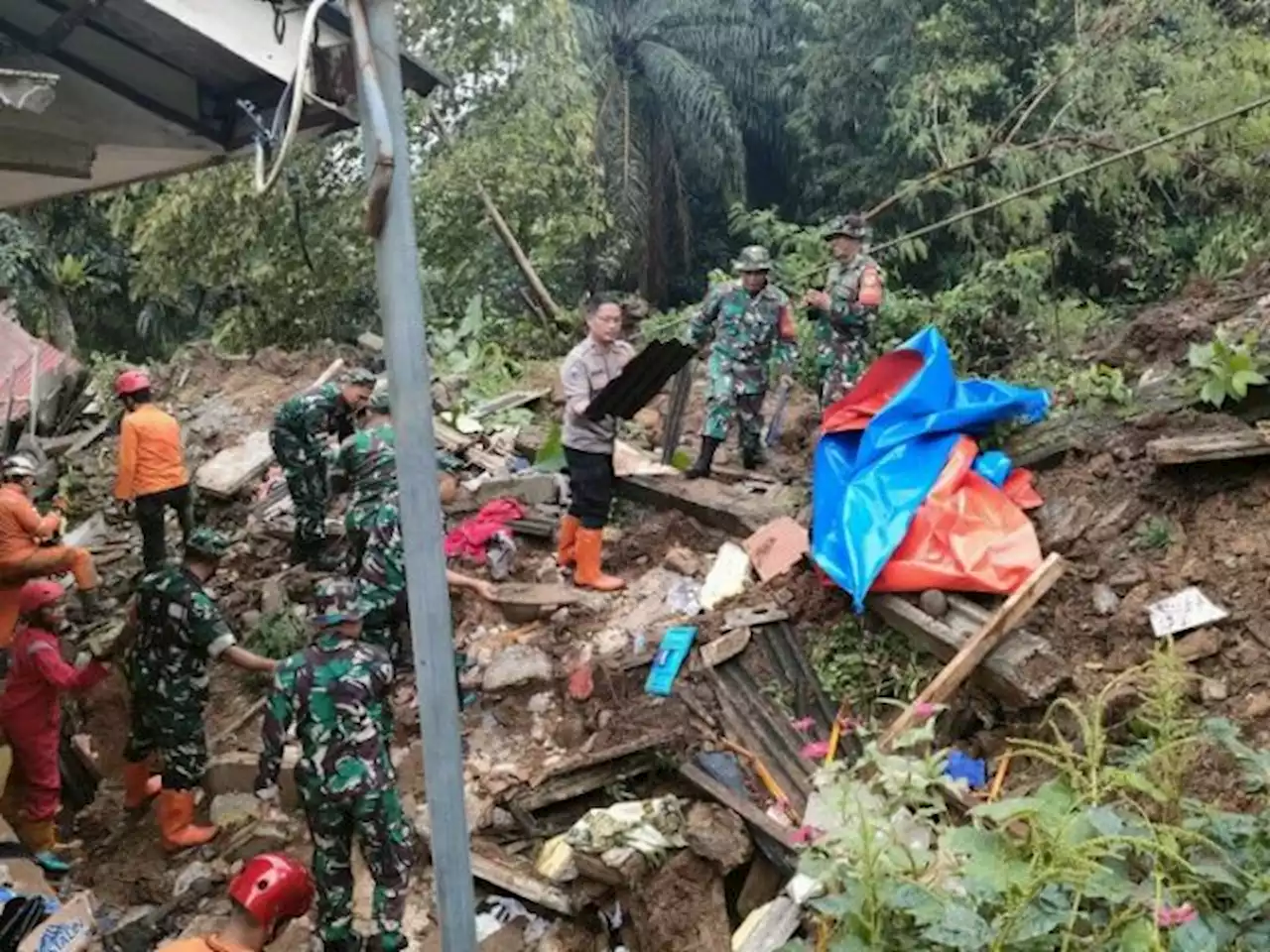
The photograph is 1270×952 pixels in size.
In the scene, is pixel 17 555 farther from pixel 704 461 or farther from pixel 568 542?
pixel 704 461

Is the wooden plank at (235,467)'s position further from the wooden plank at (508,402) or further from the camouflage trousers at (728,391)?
the camouflage trousers at (728,391)

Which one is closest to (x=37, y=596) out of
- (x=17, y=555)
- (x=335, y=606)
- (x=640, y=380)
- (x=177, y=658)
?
(x=17, y=555)

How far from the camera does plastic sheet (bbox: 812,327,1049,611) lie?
548 centimetres

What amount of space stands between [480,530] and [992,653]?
136 inches

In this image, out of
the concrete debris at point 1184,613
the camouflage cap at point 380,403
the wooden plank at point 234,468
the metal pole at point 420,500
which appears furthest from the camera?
the wooden plank at point 234,468

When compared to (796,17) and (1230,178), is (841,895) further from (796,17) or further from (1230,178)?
(796,17)

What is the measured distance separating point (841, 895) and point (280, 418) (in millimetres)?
5741

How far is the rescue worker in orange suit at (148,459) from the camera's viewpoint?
7188mm

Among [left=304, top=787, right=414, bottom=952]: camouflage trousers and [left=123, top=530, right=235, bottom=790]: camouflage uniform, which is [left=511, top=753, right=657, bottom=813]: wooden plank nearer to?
[left=304, top=787, right=414, bottom=952]: camouflage trousers

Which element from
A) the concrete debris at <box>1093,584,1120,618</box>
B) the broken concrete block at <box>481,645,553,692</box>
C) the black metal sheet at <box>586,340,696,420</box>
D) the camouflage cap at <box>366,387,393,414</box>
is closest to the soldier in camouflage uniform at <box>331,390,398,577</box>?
the camouflage cap at <box>366,387,393,414</box>

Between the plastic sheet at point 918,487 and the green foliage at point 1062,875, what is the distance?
226cm

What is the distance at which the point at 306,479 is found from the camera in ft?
25.6

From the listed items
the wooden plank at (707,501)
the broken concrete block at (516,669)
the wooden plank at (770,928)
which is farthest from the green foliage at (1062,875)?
the wooden plank at (707,501)

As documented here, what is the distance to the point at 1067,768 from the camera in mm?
2773
